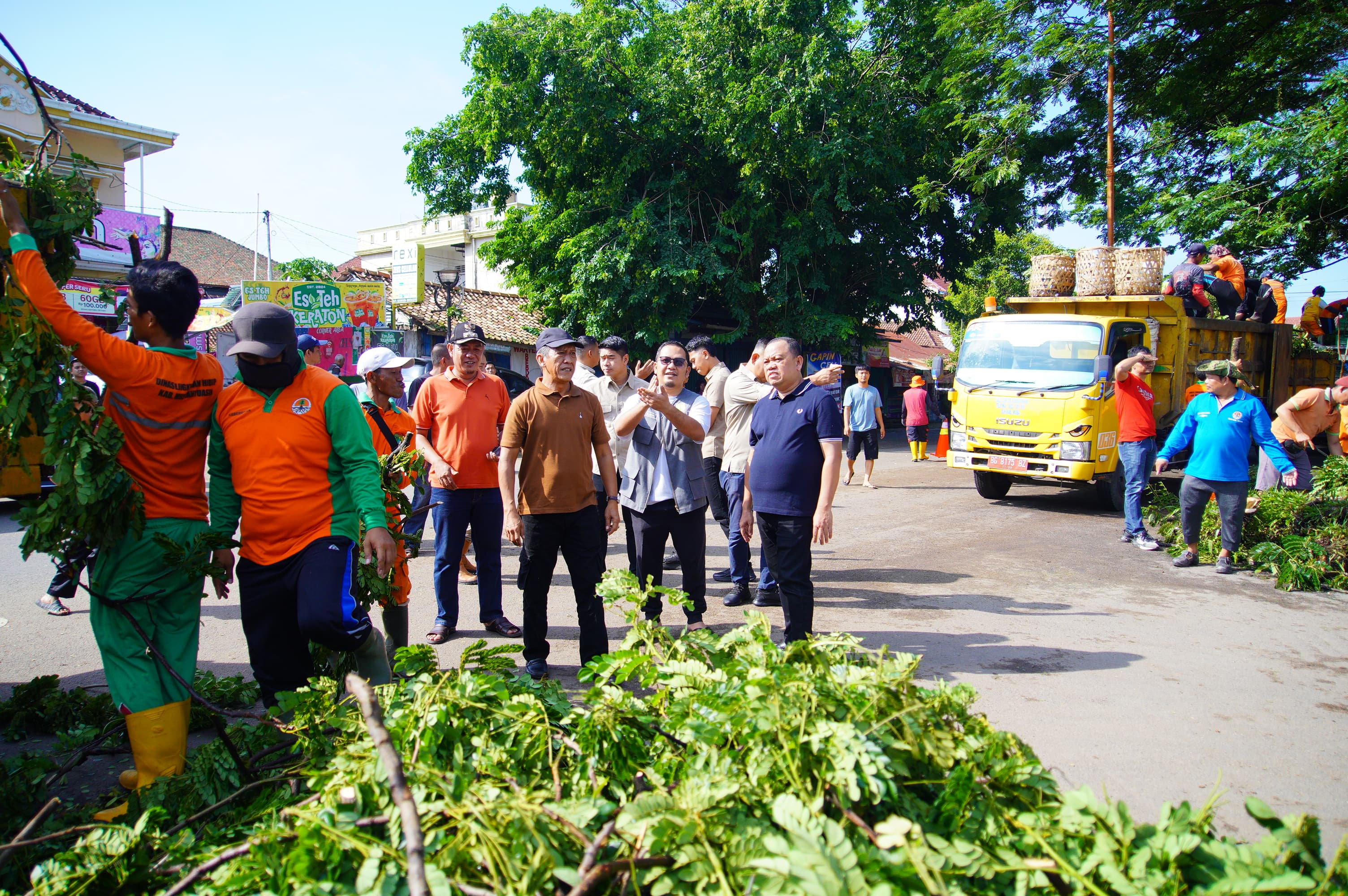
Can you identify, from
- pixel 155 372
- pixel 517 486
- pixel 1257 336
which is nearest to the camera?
pixel 155 372

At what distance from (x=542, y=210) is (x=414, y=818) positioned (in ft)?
71.2

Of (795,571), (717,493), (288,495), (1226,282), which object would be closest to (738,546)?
(717,493)

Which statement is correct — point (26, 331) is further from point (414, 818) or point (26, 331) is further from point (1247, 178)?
point (1247, 178)

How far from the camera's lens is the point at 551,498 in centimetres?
459

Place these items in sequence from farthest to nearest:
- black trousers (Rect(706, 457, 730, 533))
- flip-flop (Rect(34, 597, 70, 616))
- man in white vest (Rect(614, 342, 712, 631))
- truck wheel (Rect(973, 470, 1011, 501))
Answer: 1. truck wheel (Rect(973, 470, 1011, 501))
2. black trousers (Rect(706, 457, 730, 533))
3. flip-flop (Rect(34, 597, 70, 616))
4. man in white vest (Rect(614, 342, 712, 631))

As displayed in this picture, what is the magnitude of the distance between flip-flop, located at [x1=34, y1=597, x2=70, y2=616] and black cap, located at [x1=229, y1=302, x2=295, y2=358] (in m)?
4.21

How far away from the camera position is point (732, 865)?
1604 millimetres

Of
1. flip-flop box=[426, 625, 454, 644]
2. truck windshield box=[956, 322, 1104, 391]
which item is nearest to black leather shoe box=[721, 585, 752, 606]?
flip-flop box=[426, 625, 454, 644]

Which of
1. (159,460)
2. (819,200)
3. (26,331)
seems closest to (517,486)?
(159,460)

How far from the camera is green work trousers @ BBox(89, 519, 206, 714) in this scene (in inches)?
119

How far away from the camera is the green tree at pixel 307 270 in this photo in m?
32.3

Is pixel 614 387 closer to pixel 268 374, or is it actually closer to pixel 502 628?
pixel 502 628

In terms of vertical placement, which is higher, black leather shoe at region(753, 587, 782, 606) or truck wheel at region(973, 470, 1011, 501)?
truck wheel at region(973, 470, 1011, 501)

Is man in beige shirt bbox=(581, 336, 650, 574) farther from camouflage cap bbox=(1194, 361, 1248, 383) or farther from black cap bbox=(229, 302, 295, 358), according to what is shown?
camouflage cap bbox=(1194, 361, 1248, 383)
